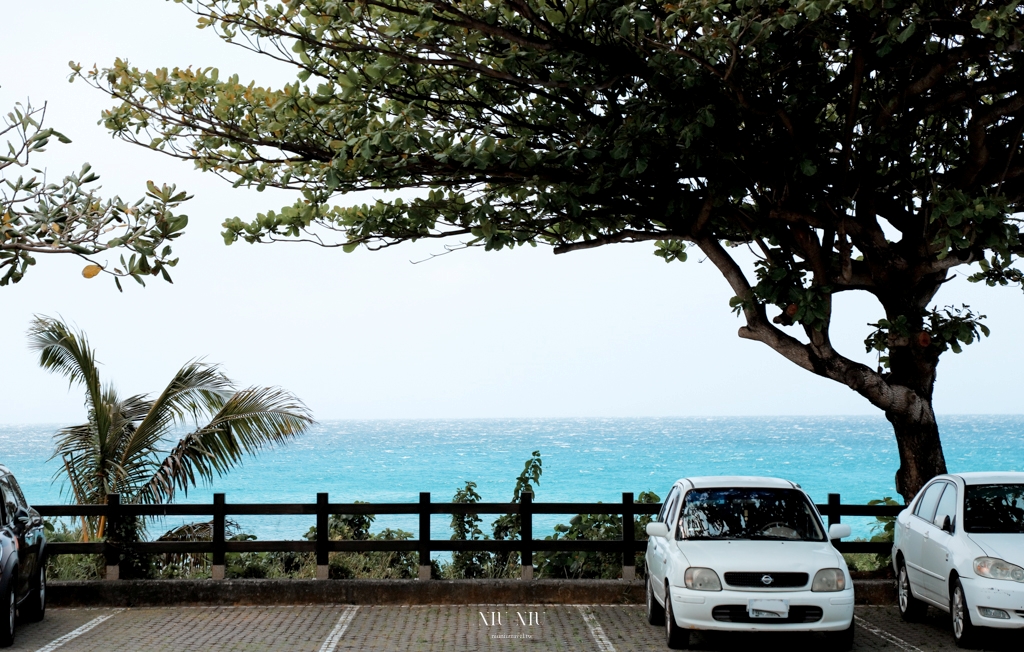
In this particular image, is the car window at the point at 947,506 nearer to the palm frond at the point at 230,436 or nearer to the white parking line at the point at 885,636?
the white parking line at the point at 885,636

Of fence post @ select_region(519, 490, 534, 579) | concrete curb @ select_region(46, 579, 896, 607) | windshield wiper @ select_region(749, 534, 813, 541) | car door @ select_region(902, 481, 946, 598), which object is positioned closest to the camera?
windshield wiper @ select_region(749, 534, 813, 541)

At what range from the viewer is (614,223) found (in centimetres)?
1457

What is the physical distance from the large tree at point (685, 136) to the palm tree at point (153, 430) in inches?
138

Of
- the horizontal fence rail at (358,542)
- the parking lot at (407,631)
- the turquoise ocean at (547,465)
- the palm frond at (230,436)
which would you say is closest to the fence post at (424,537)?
the horizontal fence rail at (358,542)

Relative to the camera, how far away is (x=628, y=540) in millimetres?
14266

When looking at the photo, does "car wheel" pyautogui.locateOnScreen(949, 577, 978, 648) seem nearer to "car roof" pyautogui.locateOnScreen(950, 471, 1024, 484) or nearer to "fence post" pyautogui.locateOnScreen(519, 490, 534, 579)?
"car roof" pyautogui.locateOnScreen(950, 471, 1024, 484)

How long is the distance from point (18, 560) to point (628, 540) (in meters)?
7.43

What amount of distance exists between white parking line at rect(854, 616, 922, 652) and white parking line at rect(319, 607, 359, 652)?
5801 mm

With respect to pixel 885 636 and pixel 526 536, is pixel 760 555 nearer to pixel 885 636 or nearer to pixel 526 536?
pixel 885 636

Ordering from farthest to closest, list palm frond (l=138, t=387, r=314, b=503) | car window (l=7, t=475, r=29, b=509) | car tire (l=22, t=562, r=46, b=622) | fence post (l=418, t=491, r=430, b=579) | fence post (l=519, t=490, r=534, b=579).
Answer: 1. palm frond (l=138, t=387, r=314, b=503)
2. fence post (l=519, t=490, r=534, b=579)
3. fence post (l=418, t=491, r=430, b=579)
4. car tire (l=22, t=562, r=46, b=622)
5. car window (l=7, t=475, r=29, b=509)

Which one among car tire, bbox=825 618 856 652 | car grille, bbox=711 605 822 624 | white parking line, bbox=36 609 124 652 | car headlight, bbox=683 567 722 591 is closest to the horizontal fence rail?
white parking line, bbox=36 609 124 652

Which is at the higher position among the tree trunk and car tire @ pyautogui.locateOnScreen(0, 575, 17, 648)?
the tree trunk

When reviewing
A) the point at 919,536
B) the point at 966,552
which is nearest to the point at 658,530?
the point at 966,552

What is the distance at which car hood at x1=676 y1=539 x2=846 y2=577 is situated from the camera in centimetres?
1021
